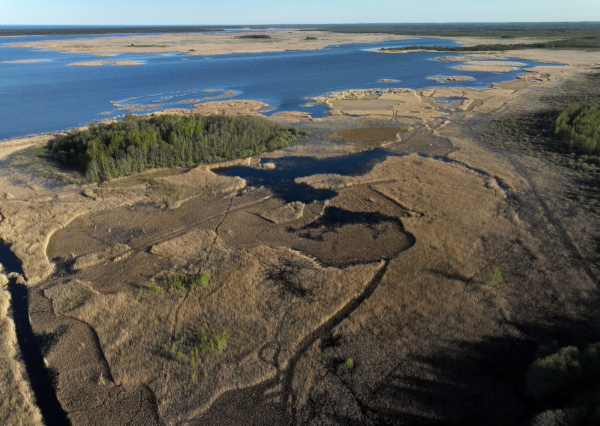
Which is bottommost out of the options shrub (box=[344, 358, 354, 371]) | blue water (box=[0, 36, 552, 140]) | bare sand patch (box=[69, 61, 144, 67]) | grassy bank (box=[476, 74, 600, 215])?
shrub (box=[344, 358, 354, 371])

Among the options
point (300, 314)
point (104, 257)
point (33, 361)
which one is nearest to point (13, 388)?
point (33, 361)

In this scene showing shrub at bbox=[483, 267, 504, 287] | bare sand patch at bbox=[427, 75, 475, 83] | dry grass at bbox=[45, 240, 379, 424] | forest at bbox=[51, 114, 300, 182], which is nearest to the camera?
dry grass at bbox=[45, 240, 379, 424]

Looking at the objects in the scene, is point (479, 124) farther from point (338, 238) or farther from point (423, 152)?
point (338, 238)

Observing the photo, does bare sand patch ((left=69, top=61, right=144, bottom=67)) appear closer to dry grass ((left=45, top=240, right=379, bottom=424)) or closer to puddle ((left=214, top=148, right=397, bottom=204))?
puddle ((left=214, top=148, right=397, bottom=204))

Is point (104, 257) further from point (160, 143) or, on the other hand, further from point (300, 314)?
point (160, 143)

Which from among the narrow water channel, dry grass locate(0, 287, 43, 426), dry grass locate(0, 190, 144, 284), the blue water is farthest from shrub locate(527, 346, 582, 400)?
the blue water

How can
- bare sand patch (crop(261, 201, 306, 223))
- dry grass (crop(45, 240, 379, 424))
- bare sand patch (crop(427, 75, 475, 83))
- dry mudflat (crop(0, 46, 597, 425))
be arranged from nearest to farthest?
dry mudflat (crop(0, 46, 597, 425)) < dry grass (crop(45, 240, 379, 424)) < bare sand patch (crop(261, 201, 306, 223)) < bare sand patch (crop(427, 75, 475, 83))

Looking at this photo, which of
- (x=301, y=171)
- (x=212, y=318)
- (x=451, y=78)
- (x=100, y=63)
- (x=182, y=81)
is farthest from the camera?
(x=100, y=63)
